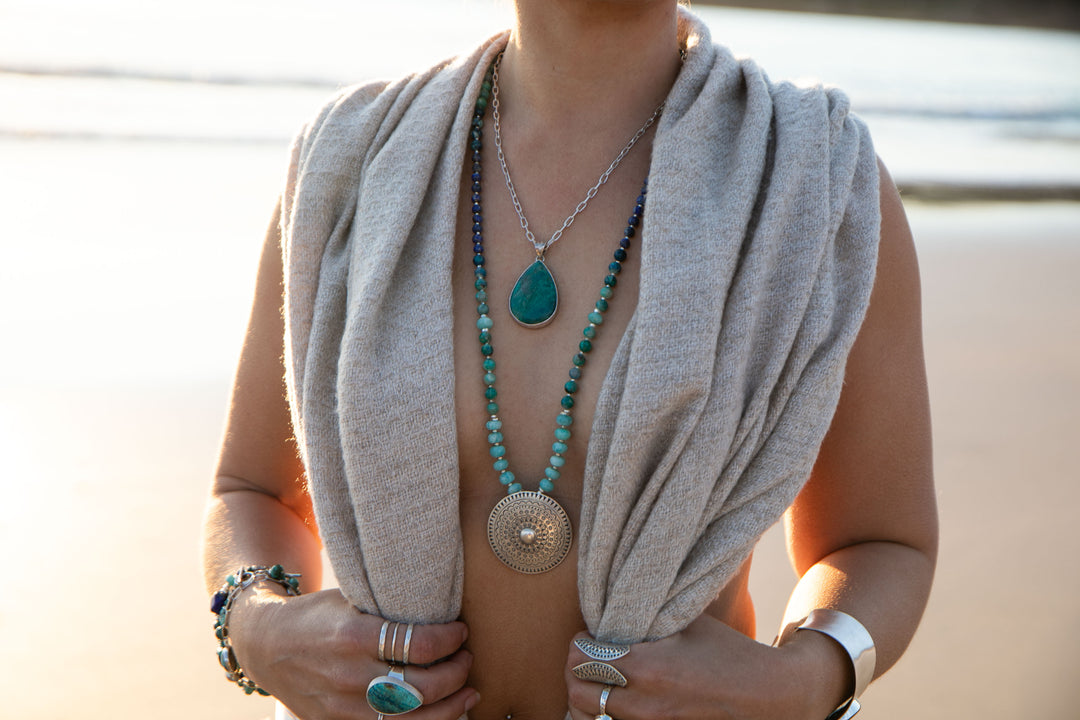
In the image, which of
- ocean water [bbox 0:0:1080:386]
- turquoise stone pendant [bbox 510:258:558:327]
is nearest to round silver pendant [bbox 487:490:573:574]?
turquoise stone pendant [bbox 510:258:558:327]

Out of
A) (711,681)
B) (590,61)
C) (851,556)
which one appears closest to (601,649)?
(711,681)

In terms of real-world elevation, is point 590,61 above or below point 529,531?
above

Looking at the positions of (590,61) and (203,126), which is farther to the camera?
(203,126)

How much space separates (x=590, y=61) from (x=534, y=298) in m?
0.33

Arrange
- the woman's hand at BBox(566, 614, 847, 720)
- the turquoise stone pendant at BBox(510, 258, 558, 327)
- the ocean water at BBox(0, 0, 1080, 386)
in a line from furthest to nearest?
the ocean water at BBox(0, 0, 1080, 386) → the turquoise stone pendant at BBox(510, 258, 558, 327) → the woman's hand at BBox(566, 614, 847, 720)

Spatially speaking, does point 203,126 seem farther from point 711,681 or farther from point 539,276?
point 711,681

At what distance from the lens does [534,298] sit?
1.23 metres

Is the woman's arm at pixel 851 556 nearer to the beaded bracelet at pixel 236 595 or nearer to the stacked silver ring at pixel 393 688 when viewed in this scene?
the stacked silver ring at pixel 393 688

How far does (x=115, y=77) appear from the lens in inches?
320

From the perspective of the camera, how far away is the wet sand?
2631mm

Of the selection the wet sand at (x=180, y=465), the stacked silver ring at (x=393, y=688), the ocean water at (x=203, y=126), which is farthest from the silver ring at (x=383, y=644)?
the wet sand at (x=180, y=465)

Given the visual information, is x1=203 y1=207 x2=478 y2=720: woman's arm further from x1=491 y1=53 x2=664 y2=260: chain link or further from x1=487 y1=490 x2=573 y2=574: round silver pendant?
x1=491 y1=53 x2=664 y2=260: chain link

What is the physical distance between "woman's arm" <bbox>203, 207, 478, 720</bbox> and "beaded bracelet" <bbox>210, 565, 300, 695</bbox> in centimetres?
1

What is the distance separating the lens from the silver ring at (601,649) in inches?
43.2
